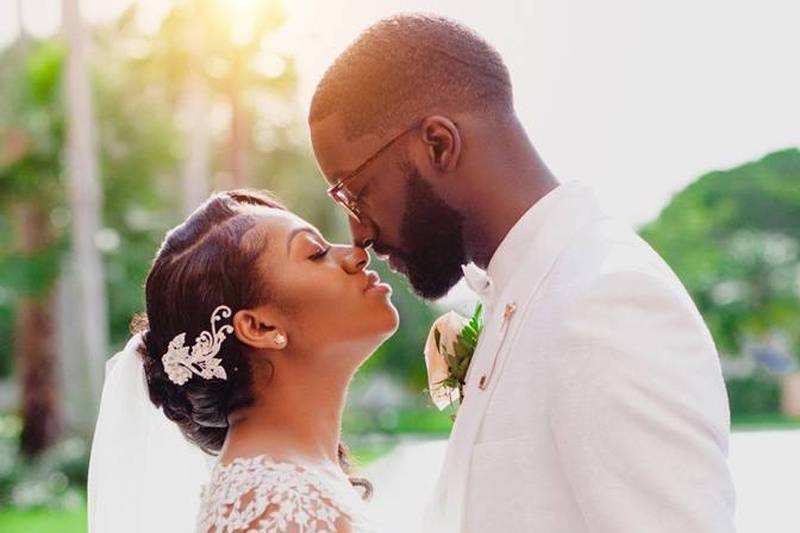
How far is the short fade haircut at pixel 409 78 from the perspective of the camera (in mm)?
2049

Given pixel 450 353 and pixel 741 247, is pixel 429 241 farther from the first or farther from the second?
pixel 741 247

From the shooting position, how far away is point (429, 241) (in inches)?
82.0

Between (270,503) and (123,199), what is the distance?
1728 centimetres

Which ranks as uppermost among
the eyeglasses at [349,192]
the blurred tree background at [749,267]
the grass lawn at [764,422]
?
the eyeglasses at [349,192]

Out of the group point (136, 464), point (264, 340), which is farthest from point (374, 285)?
point (136, 464)

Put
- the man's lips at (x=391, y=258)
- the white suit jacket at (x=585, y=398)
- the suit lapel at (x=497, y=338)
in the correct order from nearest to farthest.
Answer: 1. the white suit jacket at (x=585, y=398)
2. the suit lapel at (x=497, y=338)
3. the man's lips at (x=391, y=258)

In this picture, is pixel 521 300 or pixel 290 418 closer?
pixel 521 300

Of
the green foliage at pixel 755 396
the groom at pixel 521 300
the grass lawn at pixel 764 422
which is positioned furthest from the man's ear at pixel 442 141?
the green foliage at pixel 755 396

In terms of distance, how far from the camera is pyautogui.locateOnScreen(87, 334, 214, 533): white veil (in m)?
2.62

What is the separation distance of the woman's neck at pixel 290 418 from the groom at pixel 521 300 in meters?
0.34

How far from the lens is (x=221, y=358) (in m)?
2.39

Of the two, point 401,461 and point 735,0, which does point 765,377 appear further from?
point 735,0

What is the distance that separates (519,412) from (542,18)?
39.9 feet

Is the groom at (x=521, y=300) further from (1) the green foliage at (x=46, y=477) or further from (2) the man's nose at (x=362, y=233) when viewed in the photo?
(1) the green foliage at (x=46, y=477)
